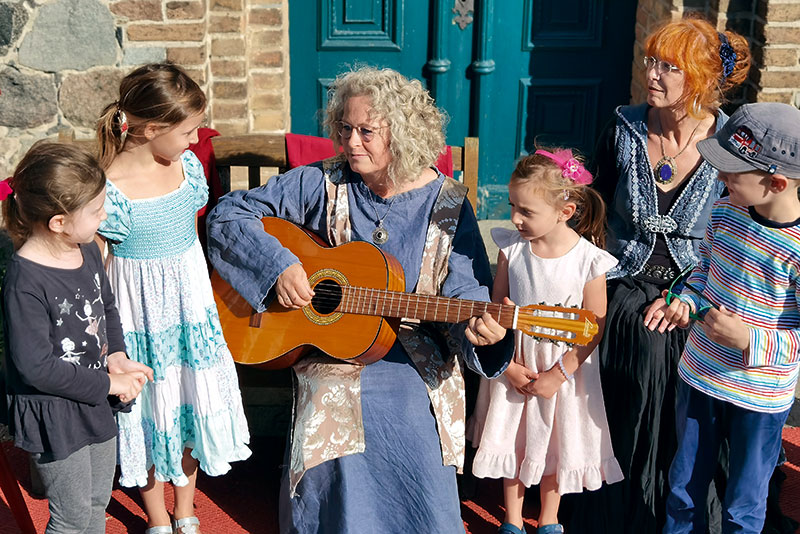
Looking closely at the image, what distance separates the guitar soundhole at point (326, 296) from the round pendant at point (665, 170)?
47.6 inches

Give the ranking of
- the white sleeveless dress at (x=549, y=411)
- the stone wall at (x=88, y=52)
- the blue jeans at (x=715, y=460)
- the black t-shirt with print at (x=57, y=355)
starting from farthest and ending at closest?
the stone wall at (x=88, y=52) < the white sleeveless dress at (x=549, y=411) < the blue jeans at (x=715, y=460) < the black t-shirt with print at (x=57, y=355)

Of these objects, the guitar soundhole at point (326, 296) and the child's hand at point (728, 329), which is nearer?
the child's hand at point (728, 329)

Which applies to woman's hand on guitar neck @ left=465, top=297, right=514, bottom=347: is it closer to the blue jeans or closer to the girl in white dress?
the girl in white dress

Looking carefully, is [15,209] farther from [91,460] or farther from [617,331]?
[617,331]

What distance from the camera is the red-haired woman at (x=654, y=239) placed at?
327cm

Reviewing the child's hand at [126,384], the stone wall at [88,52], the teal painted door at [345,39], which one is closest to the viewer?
the child's hand at [126,384]

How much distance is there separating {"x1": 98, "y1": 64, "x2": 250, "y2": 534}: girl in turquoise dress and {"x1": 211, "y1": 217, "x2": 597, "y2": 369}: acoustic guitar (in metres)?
0.14

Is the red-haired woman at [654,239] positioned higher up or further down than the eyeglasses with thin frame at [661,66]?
further down

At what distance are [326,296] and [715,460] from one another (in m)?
1.36

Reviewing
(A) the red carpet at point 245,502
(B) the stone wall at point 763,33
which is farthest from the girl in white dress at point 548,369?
(B) the stone wall at point 763,33

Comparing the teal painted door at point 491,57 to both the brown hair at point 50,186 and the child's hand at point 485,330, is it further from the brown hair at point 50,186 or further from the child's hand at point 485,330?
the brown hair at point 50,186

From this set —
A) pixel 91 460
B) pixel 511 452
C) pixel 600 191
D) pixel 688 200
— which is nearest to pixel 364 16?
pixel 600 191

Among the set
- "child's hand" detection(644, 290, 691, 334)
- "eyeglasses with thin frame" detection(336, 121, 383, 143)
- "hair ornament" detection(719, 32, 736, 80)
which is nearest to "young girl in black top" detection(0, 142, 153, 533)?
"eyeglasses with thin frame" detection(336, 121, 383, 143)

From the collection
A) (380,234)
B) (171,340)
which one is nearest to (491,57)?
(380,234)
